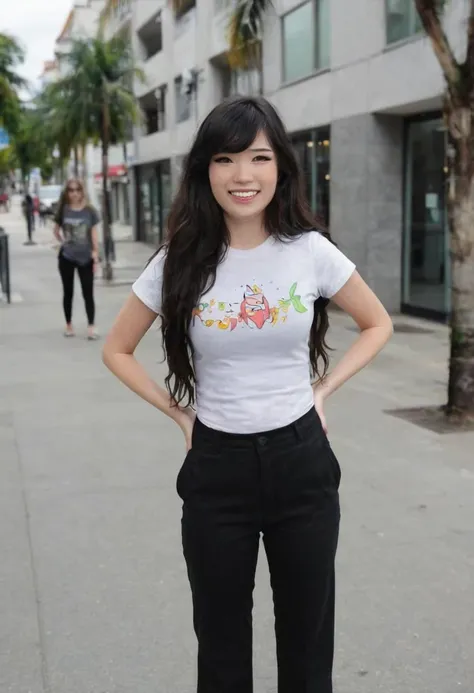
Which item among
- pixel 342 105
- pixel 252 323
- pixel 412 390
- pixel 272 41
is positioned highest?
pixel 272 41

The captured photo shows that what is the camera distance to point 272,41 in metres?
16.6

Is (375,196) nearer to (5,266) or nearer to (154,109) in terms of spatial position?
(5,266)

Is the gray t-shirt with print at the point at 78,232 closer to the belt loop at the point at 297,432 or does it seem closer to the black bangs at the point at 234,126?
the black bangs at the point at 234,126

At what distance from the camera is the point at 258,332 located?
224 cm

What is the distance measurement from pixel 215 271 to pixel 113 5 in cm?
696

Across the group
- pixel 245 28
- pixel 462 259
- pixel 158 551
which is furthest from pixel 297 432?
pixel 245 28

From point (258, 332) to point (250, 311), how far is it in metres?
0.06

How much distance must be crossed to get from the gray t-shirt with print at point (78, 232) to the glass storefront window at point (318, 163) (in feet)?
16.6

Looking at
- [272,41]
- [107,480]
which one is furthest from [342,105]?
[107,480]

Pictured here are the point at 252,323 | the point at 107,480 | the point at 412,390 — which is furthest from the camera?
the point at 412,390

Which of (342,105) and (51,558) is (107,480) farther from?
(342,105)

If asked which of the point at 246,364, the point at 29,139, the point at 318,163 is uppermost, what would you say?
the point at 29,139

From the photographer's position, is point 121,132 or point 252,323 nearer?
point 252,323

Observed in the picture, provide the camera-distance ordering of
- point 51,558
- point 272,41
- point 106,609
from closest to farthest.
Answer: point 106,609 < point 51,558 < point 272,41
